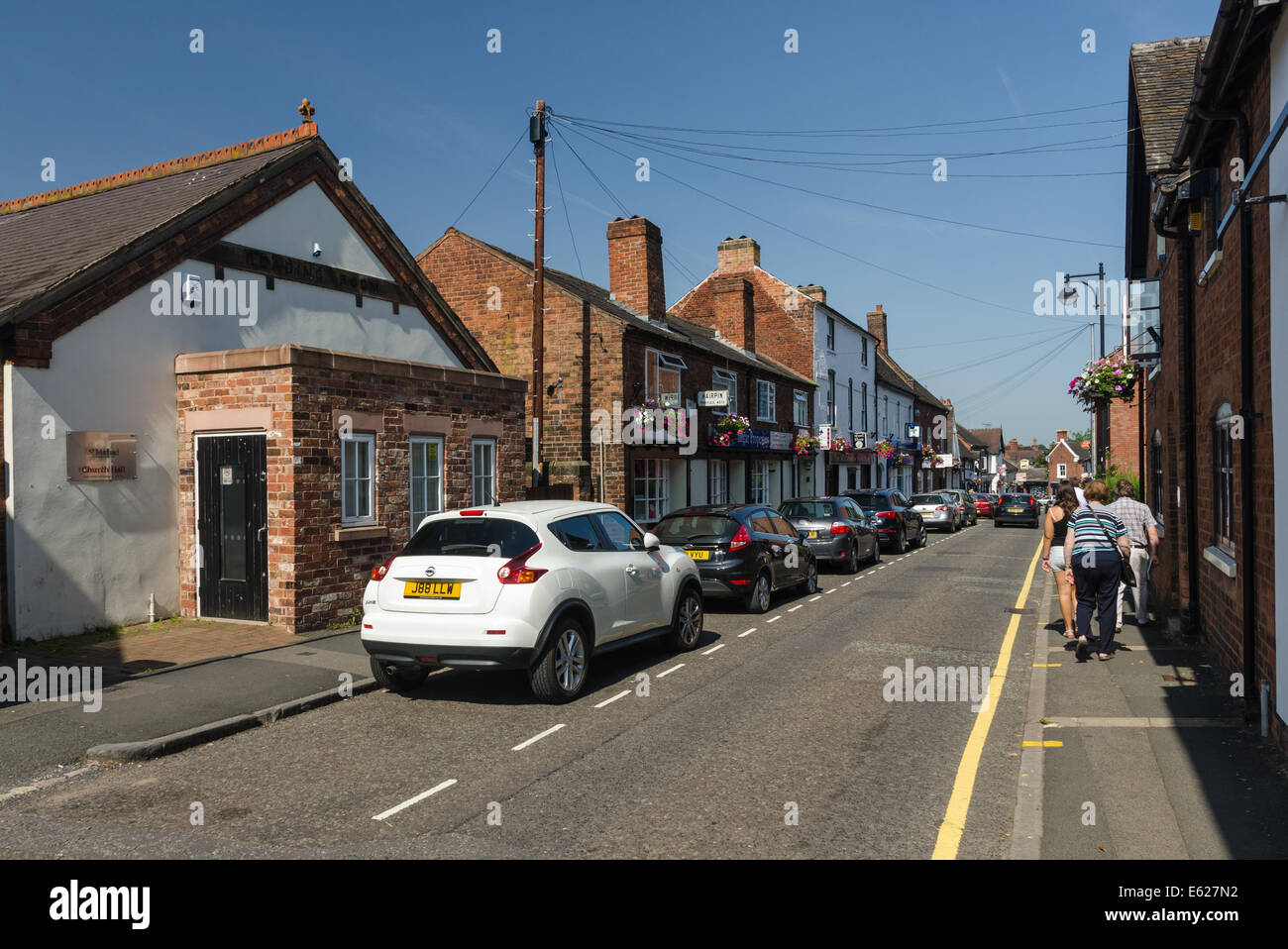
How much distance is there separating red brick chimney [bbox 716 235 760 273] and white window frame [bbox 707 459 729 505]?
12.7 m

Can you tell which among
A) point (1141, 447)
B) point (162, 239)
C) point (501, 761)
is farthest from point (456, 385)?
point (1141, 447)

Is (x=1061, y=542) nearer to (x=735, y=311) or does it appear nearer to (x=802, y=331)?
(x=735, y=311)

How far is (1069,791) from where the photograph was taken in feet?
17.5

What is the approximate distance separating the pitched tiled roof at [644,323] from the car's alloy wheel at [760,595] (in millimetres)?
9035

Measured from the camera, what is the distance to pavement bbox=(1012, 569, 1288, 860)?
455 cm

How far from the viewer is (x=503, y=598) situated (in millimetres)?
7215

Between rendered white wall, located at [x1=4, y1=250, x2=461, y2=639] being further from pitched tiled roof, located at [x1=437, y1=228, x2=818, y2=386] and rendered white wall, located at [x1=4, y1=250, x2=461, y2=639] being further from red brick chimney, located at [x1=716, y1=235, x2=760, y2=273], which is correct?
red brick chimney, located at [x1=716, y1=235, x2=760, y2=273]

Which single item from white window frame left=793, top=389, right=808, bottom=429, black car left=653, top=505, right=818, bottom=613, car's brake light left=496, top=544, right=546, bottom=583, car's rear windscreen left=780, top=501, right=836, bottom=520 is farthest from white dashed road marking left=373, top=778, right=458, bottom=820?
white window frame left=793, top=389, right=808, bottom=429

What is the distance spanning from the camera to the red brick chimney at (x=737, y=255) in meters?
36.0

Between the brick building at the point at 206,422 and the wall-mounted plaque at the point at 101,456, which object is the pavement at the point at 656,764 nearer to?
the brick building at the point at 206,422

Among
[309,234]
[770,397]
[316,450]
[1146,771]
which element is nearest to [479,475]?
[316,450]

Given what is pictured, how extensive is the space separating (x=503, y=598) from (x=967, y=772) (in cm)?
362

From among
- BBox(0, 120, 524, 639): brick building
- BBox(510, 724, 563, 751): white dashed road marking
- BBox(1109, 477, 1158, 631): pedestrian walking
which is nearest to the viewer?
BBox(510, 724, 563, 751): white dashed road marking

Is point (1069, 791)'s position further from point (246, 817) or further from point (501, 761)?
point (246, 817)
